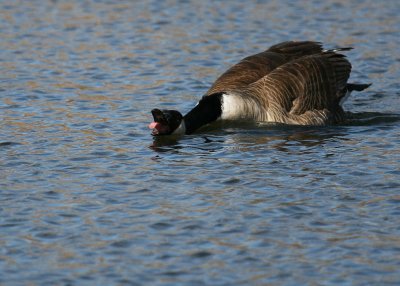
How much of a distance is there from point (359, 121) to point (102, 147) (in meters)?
3.65

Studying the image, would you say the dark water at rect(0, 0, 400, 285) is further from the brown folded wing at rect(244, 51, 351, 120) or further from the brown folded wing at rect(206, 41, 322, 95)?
the brown folded wing at rect(206, 41, 322, 95)

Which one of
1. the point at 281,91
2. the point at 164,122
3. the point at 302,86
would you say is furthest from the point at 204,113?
the point at 302,86

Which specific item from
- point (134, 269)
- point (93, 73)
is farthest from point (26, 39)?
point (134, 269)

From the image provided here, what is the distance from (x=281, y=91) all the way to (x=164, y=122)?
183 cm

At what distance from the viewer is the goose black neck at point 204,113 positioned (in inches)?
479

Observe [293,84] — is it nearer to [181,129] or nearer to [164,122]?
[181,129]

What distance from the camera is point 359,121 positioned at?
12.8 meters

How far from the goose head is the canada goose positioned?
2 cm

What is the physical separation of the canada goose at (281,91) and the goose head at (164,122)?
20mm

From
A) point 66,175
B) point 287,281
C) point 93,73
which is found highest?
point 93,73

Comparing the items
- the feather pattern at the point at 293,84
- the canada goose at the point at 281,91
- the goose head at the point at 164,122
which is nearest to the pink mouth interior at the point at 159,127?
the goose head at the point at 164,122

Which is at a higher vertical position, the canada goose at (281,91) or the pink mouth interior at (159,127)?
the canada goose at (281,91)

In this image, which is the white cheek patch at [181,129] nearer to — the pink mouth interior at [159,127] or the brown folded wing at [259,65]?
the pink mouth interior at [159,127]

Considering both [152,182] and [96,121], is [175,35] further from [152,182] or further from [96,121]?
[152,182]
